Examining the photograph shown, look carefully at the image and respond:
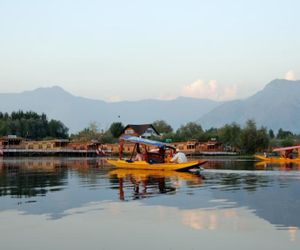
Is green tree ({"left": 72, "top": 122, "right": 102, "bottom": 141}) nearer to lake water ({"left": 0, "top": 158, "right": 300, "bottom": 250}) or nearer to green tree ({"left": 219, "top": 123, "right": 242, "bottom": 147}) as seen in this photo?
green tree ({"left": 219, "top": 123, "right": 242, "bottom": 147})

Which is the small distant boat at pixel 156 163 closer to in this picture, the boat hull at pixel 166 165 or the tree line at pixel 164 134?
the boat hull at pixel 166 165

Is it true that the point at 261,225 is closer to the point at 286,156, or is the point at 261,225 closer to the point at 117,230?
the point at 117,230

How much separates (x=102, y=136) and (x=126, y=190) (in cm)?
13121

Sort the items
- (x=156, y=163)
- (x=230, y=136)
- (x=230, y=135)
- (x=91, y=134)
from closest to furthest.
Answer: (x=156, y=163), (x=230, y=135), (x=230, y=136), (x=91, y=134)

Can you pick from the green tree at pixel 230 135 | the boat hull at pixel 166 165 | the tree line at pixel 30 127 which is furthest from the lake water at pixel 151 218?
the tree line at pixel 30 127

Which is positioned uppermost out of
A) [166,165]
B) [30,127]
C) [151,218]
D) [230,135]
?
[30,127]

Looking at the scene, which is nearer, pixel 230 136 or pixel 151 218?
pixel 151 218

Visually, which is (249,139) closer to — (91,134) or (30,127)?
(91,134)

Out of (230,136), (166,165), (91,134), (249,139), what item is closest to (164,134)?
(91,134)

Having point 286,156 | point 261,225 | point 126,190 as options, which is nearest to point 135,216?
point 261,225

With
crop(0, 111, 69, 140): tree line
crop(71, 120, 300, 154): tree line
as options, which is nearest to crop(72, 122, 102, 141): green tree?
crop(71, 120, 300, 154): tree line

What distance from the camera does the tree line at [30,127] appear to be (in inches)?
6753

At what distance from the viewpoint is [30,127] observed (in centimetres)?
17512

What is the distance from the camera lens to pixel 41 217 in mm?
21031
